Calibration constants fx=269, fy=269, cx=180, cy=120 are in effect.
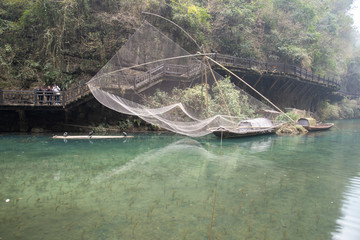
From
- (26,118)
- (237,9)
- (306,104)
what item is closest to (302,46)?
(306,104)

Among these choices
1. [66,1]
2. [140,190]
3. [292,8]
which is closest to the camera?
[140,190]

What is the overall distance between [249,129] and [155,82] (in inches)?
240

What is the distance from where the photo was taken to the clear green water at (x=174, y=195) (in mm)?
3627

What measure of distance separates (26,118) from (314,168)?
1331cm

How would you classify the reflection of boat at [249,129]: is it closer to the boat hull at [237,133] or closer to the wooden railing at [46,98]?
the boat hull at [237,133]

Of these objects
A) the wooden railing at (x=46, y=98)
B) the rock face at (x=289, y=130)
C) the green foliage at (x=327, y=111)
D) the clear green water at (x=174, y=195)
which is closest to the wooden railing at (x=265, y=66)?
the green foliage at (x=327, y=111)

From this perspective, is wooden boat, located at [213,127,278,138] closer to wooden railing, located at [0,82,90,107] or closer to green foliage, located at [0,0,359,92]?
green foliage, located at [0,0,359,92]

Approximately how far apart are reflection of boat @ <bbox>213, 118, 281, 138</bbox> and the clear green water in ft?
8.96

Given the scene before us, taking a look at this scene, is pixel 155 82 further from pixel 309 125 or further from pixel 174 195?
pixel 309 125

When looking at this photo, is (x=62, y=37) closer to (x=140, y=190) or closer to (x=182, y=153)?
(x=182, y=153)

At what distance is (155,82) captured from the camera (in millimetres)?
9102

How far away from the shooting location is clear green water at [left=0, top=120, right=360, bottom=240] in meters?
3.63

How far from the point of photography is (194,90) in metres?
9.80

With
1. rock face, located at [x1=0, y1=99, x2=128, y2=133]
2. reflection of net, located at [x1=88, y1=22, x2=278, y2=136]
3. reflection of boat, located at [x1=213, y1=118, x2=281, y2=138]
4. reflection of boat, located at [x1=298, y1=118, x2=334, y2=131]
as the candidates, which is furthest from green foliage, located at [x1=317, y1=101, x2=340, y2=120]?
reflection of net, located at [x1=88, y1=22, x2=278, y2=136]
